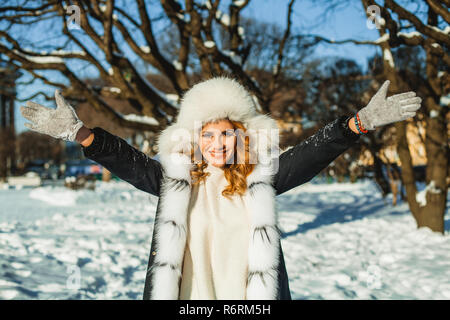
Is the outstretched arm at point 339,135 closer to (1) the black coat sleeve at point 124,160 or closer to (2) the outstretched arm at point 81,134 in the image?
(1) the black coat sleeve at point 124,160

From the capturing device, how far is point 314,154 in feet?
6.66

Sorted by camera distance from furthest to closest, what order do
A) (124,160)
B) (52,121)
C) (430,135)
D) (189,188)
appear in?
(430,135) < (189,188) < (124,160) < (52,121)

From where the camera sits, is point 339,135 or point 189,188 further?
point 189,188

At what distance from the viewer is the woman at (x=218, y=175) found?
190cm

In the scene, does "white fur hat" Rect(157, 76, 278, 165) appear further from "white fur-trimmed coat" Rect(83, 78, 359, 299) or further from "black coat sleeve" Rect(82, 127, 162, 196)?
"black coat sleeve" Rect(82, 127, 162, 196)

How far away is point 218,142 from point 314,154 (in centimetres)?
53

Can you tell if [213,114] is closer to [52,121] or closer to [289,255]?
[52,121]

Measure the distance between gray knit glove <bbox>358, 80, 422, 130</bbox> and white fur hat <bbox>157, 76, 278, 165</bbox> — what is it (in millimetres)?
576

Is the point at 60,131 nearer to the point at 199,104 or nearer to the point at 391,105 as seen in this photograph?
the point at 199,104

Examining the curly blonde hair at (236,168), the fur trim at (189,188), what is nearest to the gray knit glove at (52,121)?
the fur trim at (189,188)

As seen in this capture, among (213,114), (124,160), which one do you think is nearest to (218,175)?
(213,114)

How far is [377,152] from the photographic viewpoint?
11820 mm
